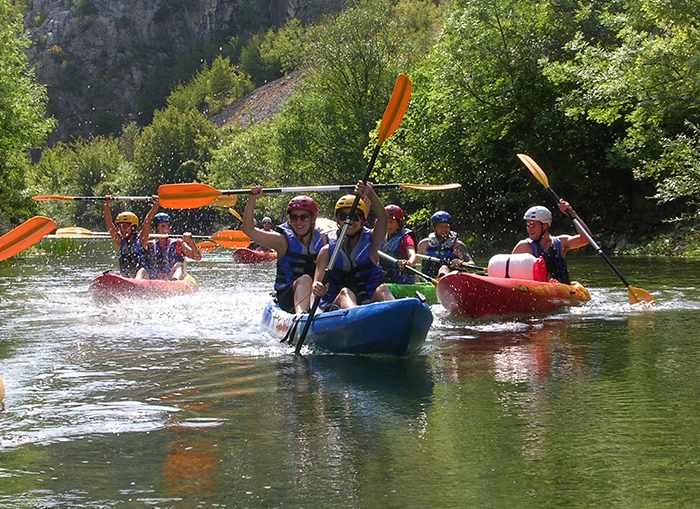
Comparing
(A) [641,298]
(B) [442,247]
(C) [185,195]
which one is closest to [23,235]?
(C) [185,195]

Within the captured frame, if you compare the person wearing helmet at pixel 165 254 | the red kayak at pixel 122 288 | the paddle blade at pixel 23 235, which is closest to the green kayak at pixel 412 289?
the red kayak at pixel 122 288

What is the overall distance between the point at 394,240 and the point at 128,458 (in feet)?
21.8

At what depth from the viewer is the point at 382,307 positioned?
6555 mm

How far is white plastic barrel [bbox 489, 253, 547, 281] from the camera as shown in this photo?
31.9 ft

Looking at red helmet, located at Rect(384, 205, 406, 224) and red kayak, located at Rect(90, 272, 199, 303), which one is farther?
red kayak, located at Rect(90, 272, 199, 303)

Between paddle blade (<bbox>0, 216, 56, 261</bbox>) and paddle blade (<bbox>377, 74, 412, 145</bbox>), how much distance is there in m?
3.07

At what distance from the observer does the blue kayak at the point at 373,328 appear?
21.5ft

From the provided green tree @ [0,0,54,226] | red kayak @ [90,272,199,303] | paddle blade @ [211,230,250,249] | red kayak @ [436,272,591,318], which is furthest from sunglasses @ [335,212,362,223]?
green tree @ [0,0,54,226]

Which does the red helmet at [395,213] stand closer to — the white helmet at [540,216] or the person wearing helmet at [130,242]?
the white helmet at [540,216]

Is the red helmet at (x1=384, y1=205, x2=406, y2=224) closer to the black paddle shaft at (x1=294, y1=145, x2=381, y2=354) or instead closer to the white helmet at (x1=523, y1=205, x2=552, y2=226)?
the white helmet at (x1=523, y1=205, x2=552, y2=226)

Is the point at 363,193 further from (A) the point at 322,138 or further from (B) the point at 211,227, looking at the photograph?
(B) the point at 211,227

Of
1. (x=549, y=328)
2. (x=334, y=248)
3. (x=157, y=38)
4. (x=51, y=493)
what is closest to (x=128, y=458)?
(x=51, y=493)

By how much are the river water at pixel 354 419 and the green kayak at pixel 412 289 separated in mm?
948

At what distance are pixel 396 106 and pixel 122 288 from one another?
15.7 ft
